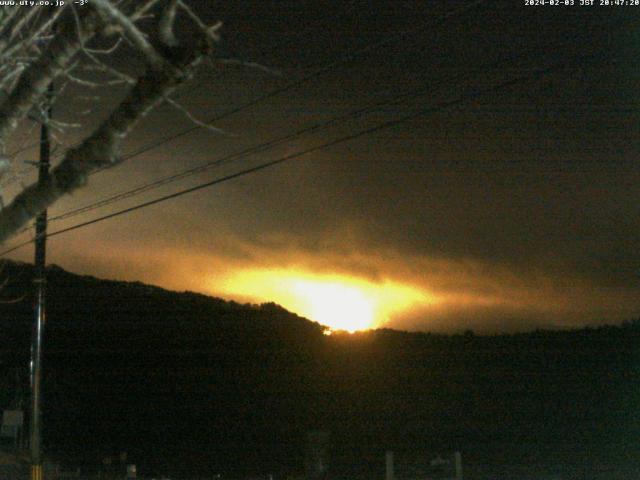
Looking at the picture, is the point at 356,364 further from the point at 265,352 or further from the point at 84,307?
the point at 84,307

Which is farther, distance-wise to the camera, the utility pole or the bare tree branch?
the utility pole

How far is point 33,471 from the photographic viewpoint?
18453mm

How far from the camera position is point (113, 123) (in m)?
4.45

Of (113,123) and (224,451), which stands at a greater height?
(113,123)

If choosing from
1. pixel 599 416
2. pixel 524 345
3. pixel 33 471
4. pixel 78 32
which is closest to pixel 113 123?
pixel 78 32

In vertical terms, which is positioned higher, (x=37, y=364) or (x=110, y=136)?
(x=110, y=136)

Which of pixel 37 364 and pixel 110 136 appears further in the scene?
pixel 37 364

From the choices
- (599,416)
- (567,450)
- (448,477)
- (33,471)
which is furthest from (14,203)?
(599,416)

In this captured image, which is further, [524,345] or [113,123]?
[524,345]

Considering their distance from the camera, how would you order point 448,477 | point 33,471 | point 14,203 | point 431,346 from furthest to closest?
point 431,346 → point 448,477 → point 33,471 → point 14,203

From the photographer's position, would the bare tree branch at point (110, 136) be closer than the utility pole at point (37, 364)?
Yes

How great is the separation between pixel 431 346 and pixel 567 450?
17638 mm

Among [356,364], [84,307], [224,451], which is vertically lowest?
[224,451]

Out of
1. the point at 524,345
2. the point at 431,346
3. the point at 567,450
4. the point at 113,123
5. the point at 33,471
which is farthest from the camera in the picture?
the point at 431,346
